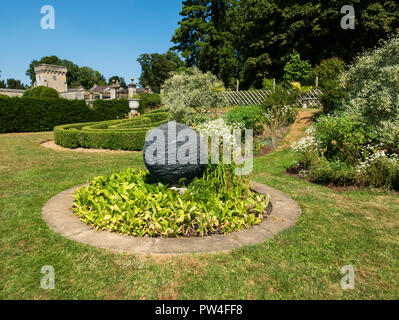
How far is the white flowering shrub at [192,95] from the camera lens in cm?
1662

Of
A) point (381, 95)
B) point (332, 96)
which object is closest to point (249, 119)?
point (332, 96)

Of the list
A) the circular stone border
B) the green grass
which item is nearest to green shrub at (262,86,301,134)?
the green grass

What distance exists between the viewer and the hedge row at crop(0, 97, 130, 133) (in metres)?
16.6

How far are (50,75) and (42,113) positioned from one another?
47993 millimetres

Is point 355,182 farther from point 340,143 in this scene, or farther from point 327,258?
point 327,258

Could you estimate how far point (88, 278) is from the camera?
2721 mm

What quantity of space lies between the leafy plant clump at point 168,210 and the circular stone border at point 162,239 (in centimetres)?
14

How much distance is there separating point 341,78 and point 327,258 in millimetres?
8701

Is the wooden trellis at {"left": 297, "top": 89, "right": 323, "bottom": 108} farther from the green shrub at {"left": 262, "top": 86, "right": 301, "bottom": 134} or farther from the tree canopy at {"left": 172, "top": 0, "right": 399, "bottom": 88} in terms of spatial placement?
the tree canopy at {"left": 172, "top": 0, "right": 399, "bottom": 88}

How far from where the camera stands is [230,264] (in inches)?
117

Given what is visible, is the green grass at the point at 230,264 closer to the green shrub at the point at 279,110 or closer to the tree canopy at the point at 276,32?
the green shrub at the point at 279,110

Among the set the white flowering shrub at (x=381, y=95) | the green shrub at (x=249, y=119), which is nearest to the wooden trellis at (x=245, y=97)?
the green shrub at (x=249, y=119)

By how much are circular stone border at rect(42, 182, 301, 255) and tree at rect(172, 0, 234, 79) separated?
25.7 metres

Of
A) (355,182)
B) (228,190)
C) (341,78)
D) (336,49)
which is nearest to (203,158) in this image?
(228,190)
